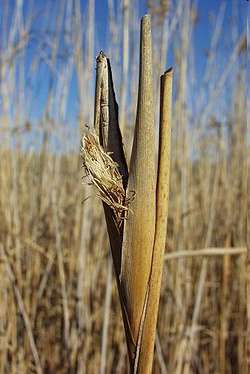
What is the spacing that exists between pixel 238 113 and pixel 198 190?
0.24 metres

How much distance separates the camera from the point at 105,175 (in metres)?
0.23

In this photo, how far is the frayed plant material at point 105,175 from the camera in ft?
0.75

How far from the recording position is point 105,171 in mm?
229

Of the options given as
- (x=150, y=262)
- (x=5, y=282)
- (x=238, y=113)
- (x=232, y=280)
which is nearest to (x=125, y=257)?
(x=150, y=262)

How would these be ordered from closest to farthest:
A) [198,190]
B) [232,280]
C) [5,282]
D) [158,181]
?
[158,181] → [5,282] → [232,280] → [198,190]

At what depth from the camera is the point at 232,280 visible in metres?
1.30

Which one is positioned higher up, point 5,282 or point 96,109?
point 96,109

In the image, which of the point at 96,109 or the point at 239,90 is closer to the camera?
the point at 96,109

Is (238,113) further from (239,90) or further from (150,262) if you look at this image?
(150,262)

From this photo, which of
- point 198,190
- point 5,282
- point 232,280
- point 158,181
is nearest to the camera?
point 158,181

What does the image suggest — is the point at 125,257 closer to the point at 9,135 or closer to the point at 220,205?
the point at 9,135

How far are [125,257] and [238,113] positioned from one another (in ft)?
4.07

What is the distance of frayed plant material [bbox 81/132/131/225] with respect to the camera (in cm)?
23

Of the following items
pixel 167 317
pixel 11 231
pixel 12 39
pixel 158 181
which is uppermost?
pixel 12 39
